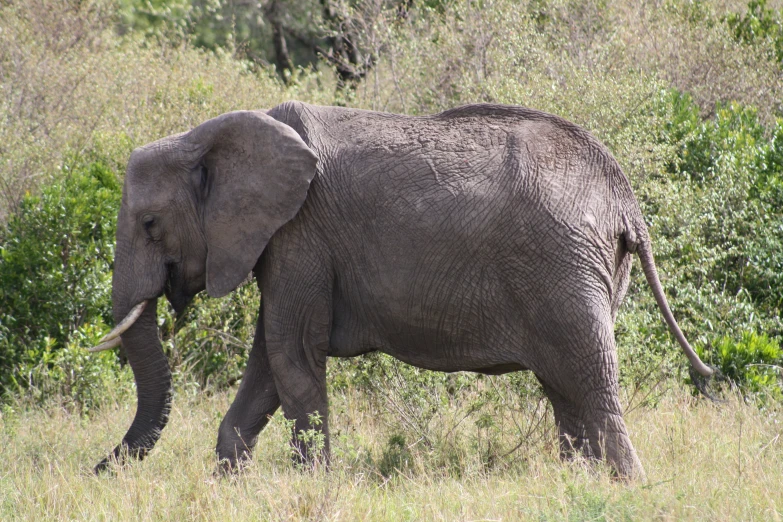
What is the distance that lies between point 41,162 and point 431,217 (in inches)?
233

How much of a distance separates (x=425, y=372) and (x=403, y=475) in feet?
4.91

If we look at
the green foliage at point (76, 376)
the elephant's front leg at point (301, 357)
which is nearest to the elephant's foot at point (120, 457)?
the elephant's front leg at point (301, 357)

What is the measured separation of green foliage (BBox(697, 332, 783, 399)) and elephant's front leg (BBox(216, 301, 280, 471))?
3.56 m

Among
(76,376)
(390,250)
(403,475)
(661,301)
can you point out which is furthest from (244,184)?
(76,376)

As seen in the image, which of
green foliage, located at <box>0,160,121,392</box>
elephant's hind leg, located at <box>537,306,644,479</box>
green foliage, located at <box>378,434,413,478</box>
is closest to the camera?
elephant's hind leg, located at <box>537,306,644,479</box>

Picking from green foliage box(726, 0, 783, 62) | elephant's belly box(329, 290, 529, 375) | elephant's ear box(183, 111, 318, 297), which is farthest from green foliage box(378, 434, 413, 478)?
green foliage box(726, 0, 783, 62)

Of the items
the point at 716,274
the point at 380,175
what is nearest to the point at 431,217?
the point at 380,175

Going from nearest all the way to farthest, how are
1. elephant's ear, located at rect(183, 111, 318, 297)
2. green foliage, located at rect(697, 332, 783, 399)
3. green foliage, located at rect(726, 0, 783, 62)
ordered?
elephant's ear, located at rect(183, 111, 318, 297)
green foliage, located at rect(697, 332, 783, 399)
green foliage, located at rect(726, 0, 783, 62)

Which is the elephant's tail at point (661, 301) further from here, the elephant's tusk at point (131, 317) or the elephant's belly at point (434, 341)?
the elephant's tusk at point (131, 317)

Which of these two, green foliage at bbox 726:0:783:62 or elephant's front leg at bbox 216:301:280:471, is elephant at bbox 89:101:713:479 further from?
green foliage at bbox 726:0:783:62

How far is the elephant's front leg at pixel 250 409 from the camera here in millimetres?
5922

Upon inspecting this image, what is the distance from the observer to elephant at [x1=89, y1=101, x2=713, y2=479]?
519cm

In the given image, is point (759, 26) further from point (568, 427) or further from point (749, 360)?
point (568, 427)

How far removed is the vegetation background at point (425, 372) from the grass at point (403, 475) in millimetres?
21
